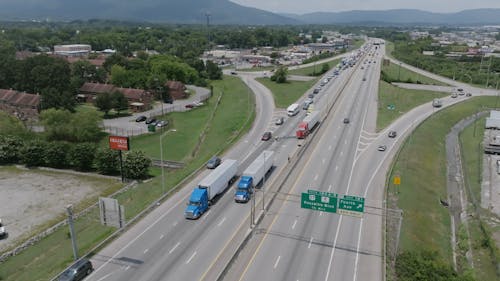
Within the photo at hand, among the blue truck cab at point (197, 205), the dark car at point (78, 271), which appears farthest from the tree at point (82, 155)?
the dark car at point (78, 271)

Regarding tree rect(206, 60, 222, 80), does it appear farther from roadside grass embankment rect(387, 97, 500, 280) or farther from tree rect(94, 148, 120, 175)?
tree rect(94, 148, 120, 175)

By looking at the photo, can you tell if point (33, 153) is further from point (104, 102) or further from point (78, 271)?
point (78, 271)

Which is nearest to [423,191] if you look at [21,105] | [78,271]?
[78,271]

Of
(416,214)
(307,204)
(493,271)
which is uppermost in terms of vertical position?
(307,204)

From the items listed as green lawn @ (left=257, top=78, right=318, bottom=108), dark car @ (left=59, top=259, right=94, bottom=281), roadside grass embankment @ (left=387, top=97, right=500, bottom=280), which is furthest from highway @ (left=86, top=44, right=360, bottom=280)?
green lawn @ (left=257, top=78, right=318, bottom=108)

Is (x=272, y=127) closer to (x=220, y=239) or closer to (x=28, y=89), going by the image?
(x=220, y=239)

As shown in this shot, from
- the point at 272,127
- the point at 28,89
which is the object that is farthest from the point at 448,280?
the point at 28,89

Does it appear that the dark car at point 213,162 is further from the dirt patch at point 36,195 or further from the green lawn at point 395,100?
the green lawn at point 395,100
